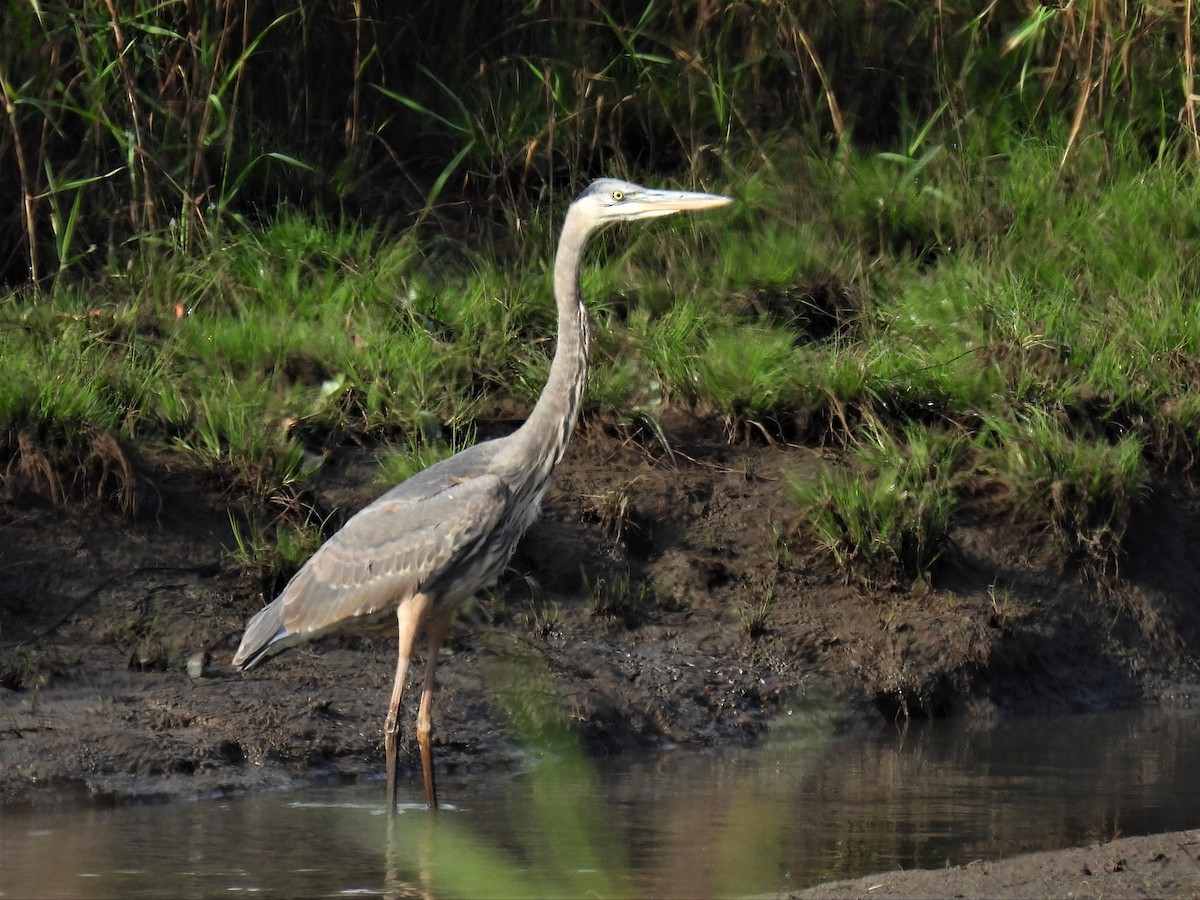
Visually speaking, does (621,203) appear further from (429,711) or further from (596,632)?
(429,711)

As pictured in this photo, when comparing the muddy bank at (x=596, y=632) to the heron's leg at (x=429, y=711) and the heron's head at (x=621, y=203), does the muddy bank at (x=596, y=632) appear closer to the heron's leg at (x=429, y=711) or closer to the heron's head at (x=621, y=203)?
the heron's leg at (x=429, y=711)

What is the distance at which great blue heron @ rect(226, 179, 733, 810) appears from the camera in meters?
6.08

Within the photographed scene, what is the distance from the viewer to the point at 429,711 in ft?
20.0

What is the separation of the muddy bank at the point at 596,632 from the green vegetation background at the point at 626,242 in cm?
15

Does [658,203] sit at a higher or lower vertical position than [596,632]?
higher

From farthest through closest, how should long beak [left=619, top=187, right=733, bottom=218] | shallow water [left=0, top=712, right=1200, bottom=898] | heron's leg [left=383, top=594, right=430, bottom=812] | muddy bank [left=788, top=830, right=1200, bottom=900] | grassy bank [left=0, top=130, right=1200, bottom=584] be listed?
1. grassy bank [left=0, top=130, right=1200, bottom=584]
2. long beak [left=619, top=187, right=733, bottom=218]
3. heron's leg [left=383, top=594, right=430, bottom=812]
4. shallow water [left=0, top=712, right=1200, bottom=898]
5. muddy bank [left=788, top=830, right=1200, bottom=900]

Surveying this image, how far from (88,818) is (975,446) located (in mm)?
3782

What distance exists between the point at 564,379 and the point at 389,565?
844 millimetres

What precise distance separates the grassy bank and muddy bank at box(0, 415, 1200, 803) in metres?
0.14

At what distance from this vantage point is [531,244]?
8.87 metres

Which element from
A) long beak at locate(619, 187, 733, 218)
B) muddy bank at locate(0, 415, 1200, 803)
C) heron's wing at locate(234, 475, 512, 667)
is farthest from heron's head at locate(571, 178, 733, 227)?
muddy bank at locate(0, 415, 1200, 803)

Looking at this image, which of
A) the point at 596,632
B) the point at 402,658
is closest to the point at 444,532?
the point at 402,658

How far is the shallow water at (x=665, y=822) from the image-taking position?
482 centimetres

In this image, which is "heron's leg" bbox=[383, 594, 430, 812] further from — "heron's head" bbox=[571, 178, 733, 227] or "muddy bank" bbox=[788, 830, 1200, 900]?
"muddy bank" bbox=[788, 830, 1200, 900]
